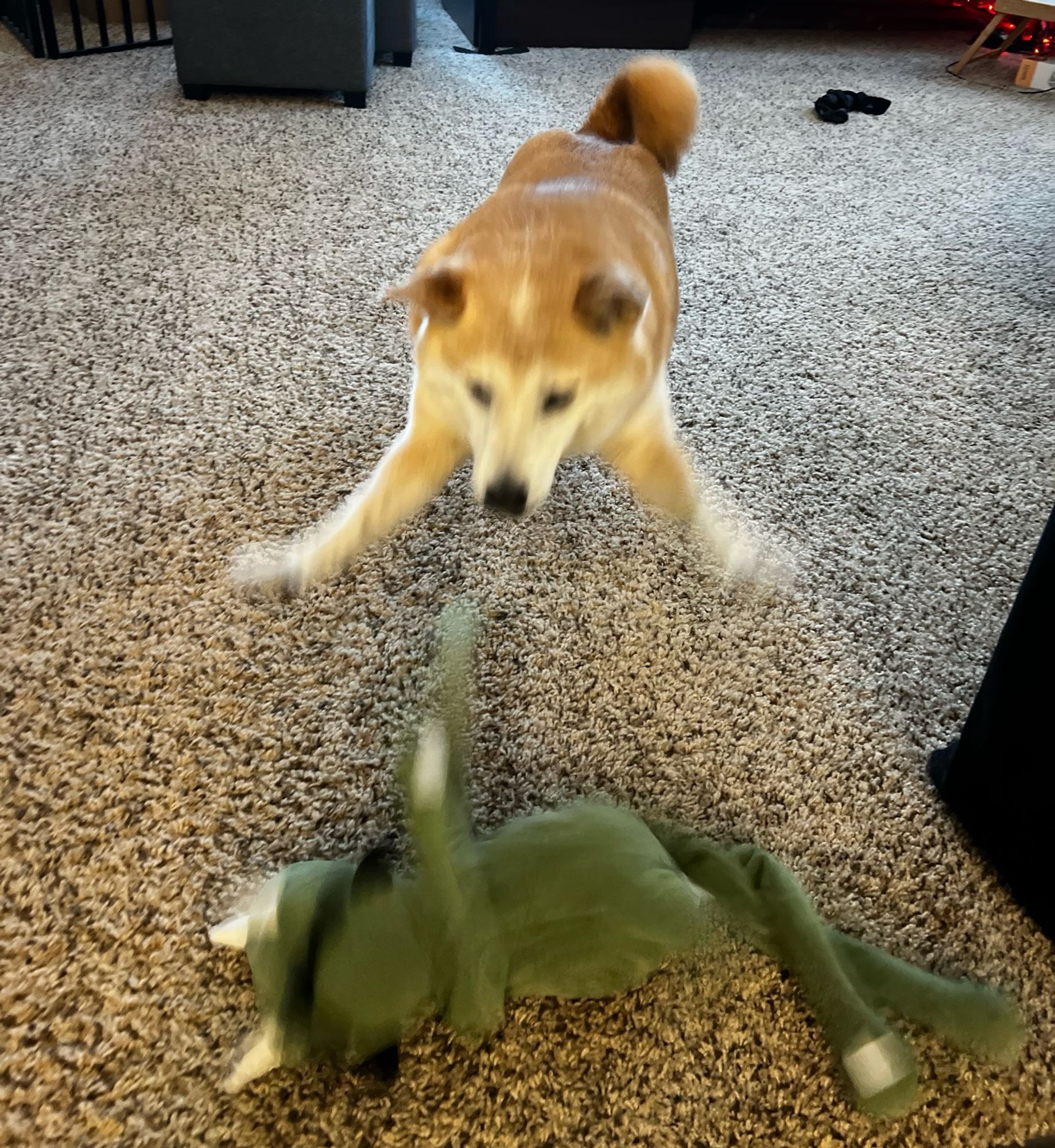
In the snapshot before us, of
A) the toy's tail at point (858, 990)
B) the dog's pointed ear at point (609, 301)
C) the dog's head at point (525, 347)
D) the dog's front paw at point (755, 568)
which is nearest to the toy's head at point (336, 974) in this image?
the toy's tail at point (858, 990)

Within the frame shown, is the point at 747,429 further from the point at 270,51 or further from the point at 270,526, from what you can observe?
the point at 270,51

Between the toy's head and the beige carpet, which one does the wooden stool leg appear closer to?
the beige carpet

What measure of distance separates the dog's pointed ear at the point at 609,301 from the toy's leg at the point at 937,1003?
0.55 meters

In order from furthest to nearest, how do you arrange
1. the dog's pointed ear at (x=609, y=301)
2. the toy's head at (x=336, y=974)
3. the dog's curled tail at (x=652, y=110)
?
the dog's curled tail at (x=652, y=110), the dog's pointed ear at (x=609, y=301), the toy's head at (x=336, y=974)

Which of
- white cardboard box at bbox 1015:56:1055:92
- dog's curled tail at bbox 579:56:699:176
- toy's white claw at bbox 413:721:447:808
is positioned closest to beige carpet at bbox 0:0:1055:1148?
toy's white claw at bbox 413:721:447:808

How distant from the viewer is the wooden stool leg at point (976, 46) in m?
3.00

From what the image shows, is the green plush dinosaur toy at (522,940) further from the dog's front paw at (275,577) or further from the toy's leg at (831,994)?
the dog's front paw at (275,577)

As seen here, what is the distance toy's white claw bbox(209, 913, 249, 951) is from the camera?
70 cm

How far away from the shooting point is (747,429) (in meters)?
1.37

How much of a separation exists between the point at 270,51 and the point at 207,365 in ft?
4.20

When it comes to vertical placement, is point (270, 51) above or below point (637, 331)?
below

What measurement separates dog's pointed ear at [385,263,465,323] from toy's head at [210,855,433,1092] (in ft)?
1.57

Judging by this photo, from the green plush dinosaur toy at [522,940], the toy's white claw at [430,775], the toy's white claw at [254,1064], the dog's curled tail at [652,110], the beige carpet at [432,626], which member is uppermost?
the dog's curled tail at [652,110]

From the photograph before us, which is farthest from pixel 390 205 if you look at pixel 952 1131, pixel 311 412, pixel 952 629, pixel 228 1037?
pixel 952 1131
